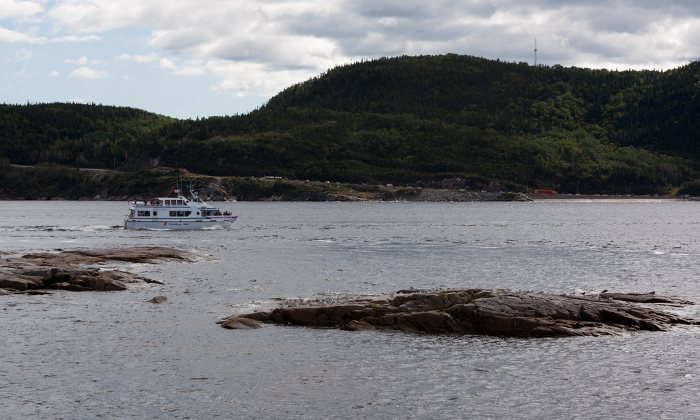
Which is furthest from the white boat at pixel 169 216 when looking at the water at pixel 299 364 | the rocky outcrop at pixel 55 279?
the rocky outcrop at pixel 55 279

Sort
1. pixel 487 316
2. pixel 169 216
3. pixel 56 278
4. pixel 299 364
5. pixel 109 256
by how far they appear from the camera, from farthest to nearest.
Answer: pixel 169 216 → pixel 109 256 → pixel 56 278 → pixel 487 316 → pixel 299 364

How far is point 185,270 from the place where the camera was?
61.0 meters

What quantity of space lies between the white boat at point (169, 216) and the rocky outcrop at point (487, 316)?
294ft

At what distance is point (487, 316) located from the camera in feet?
112

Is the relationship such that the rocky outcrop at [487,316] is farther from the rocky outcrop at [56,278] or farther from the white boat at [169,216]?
the white boat at [169,216]

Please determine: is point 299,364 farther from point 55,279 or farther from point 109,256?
point 109,256

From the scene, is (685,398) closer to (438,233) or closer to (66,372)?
(66,372)

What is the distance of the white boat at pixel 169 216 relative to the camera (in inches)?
4828

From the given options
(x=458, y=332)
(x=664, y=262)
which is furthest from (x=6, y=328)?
(x=664, y=262)

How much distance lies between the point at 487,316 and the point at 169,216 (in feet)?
320

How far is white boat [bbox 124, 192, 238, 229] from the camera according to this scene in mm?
122625

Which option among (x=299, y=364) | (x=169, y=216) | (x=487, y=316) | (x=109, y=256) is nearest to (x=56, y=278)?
(x=109, y=256)

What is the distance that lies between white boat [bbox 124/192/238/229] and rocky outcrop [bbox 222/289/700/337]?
8965 centimetres

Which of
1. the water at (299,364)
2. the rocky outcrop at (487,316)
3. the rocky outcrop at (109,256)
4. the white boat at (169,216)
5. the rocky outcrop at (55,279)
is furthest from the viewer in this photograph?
the white boat at (169,216)
